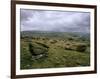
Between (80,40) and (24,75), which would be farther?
(80,40)

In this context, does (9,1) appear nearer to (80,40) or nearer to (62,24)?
(62,24)

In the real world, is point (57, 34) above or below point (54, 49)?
above

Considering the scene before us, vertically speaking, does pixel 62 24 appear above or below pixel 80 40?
above

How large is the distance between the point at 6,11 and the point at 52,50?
0.58 m

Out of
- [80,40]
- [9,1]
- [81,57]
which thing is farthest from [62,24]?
[9,1]

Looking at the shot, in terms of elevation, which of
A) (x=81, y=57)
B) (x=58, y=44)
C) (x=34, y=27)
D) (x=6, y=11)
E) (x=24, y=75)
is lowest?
(x=24, y=75)

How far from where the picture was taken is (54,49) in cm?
198

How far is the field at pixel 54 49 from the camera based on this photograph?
6.24 feet

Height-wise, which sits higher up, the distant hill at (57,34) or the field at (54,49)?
the distant hill at (57,34)

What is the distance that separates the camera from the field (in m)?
1.90

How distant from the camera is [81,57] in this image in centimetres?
207

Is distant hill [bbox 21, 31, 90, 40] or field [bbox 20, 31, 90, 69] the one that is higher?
distant hill [bbox 21, 31, 90, 40]
